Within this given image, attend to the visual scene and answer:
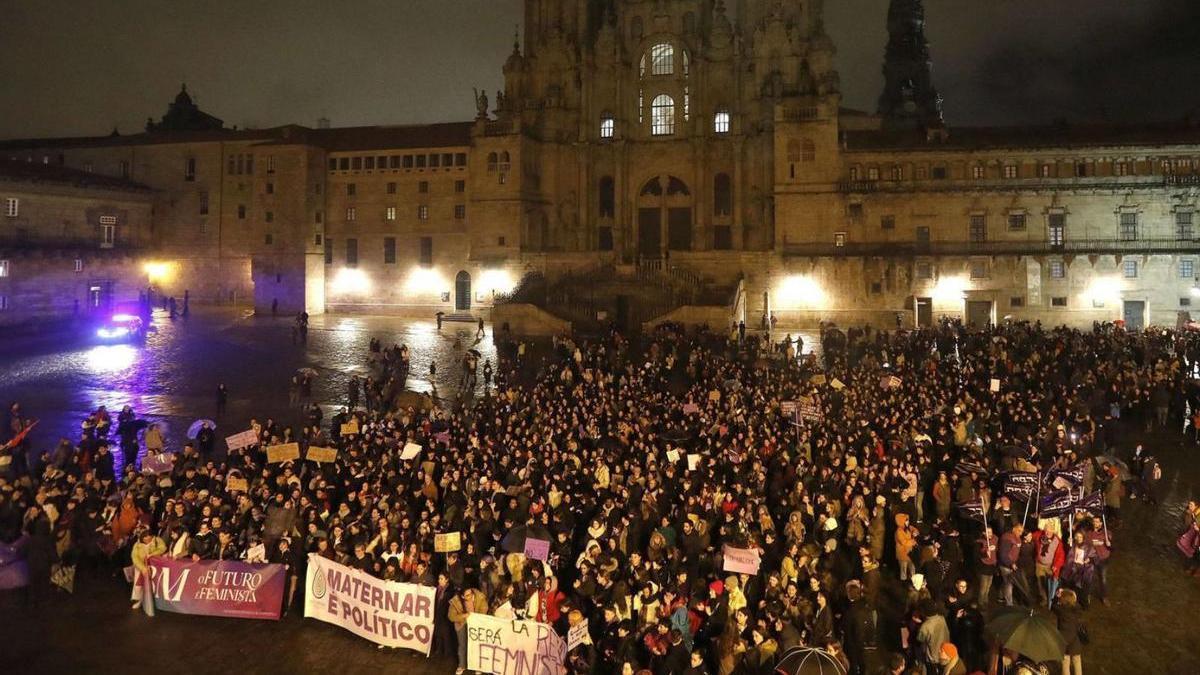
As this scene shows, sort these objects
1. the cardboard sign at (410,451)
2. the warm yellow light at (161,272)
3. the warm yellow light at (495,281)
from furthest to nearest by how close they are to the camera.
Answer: the warm yellow light at (161,272) < the warm yellow light at (495,281) < the cardboard sign at (410,451)

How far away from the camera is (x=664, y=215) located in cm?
5794

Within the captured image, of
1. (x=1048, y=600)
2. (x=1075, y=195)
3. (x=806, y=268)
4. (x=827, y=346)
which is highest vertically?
(x=1075, y=195)

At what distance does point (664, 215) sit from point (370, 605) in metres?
47.4

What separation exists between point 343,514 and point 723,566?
6.44m

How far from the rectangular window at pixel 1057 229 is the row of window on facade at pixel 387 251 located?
40800mm

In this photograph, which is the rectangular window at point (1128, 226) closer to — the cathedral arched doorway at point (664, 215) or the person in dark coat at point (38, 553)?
the cathedral arched doorway at point (664, 215)

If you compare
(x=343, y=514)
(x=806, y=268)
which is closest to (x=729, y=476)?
(x=343, y=514)

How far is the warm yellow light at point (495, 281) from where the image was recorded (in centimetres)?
5612

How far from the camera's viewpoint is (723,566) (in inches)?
507

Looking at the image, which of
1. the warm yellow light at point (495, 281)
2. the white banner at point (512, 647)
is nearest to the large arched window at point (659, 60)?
the warm yellow light at point (495, 281)

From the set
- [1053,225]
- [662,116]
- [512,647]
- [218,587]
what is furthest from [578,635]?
[662,116]

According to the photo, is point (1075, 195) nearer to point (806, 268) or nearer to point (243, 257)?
point (806, 268)

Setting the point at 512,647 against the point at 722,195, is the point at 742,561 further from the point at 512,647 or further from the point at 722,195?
the point at 722,195

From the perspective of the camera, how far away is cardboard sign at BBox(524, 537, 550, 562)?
1330 centimetres
